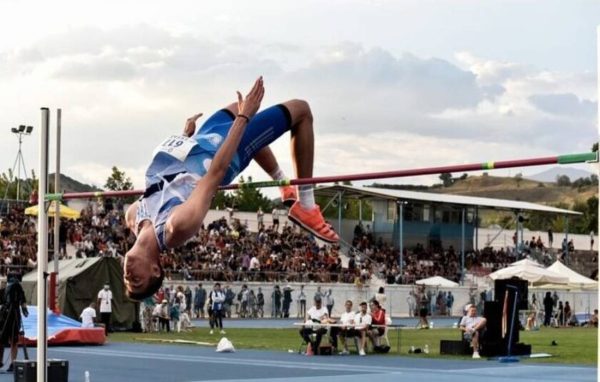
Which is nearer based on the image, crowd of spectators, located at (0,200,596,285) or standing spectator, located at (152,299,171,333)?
standing spectator, located at (152,299,171,333)

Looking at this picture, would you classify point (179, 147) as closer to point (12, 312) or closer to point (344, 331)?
point (12, 312)

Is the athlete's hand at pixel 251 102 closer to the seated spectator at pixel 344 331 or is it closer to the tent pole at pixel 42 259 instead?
the tent pole at pixel 42 259

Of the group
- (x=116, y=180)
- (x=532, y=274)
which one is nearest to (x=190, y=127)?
(x=532, y=274)

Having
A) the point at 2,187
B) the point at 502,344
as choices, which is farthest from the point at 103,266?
the point at 2,187

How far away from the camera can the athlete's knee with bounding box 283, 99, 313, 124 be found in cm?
595

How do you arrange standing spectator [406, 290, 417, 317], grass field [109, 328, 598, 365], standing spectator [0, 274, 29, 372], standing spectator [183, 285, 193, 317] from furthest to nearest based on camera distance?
standing spectator [406, 290, 417, 317], standing spectator [183, 285, 193, 317], grass field [109, 328, 598, 365], standing spectator [0, 274, 29, 372]

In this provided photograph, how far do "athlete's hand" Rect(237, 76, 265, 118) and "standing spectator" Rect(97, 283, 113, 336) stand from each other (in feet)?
57.4

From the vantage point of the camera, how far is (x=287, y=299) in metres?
33.5

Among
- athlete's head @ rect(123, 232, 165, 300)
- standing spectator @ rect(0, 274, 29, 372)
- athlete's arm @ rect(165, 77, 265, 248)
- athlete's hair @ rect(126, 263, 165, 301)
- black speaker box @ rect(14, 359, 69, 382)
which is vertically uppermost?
athlete's arm @ rect(165, 77, 265, 248)

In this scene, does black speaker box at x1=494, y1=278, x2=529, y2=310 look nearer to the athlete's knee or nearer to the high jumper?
the high jumper

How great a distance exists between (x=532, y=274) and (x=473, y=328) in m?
12.0

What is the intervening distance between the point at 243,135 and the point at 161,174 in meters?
0.46

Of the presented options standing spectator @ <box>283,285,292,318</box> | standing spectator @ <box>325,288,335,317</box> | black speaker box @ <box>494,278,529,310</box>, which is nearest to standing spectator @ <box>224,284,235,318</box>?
standing spectator @ <box>283,285,292,318</box>

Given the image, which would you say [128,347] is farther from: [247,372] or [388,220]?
[388,220]
